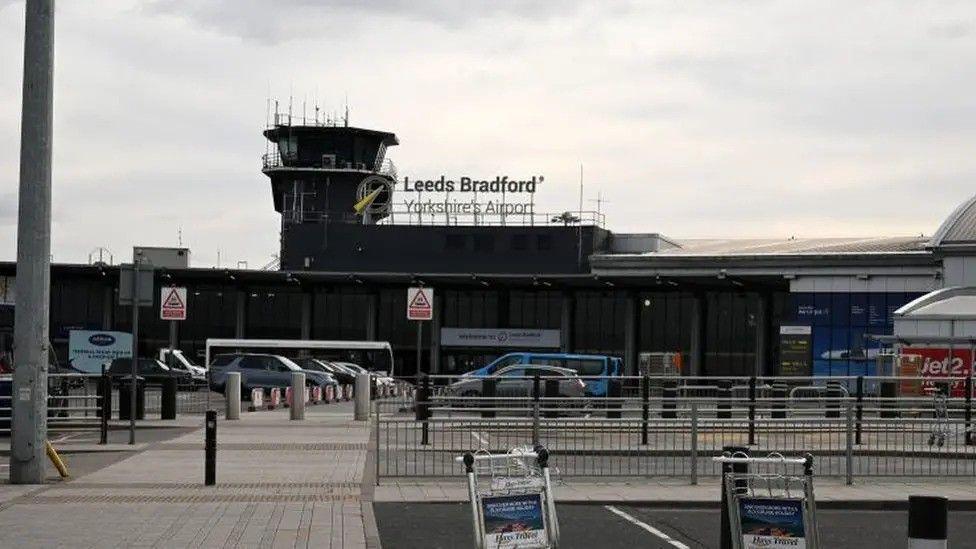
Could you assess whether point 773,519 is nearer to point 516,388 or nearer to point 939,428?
point 939,428

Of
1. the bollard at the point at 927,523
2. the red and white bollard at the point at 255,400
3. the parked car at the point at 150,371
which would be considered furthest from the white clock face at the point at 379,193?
the bollard at the point at 927,523

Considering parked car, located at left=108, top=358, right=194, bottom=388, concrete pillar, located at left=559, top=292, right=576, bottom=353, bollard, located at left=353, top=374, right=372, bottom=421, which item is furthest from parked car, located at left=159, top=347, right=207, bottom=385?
bollard, located at left=353, top=374, right=372, bottom=421

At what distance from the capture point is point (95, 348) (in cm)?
5262

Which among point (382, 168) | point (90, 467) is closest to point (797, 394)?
point (90, 467)

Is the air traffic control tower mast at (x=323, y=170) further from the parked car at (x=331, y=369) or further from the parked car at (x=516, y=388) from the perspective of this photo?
the parked car at (x=516, y=388)

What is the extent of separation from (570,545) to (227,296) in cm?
7843

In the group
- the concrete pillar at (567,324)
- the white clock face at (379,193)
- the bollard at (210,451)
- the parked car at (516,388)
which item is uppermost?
the white clock face at (379,193)

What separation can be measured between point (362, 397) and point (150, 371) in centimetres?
2495

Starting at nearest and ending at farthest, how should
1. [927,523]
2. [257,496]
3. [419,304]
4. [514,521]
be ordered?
[927,523]
[514,521]
[257,496]
[419,304]

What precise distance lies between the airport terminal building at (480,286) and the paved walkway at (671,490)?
185 feet

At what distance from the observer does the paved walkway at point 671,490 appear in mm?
18969

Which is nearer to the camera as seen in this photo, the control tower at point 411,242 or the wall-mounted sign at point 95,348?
the wall-mounted sign at point 95,348

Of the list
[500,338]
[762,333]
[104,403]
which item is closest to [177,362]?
[500,338]

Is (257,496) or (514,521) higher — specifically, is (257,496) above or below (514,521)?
below
